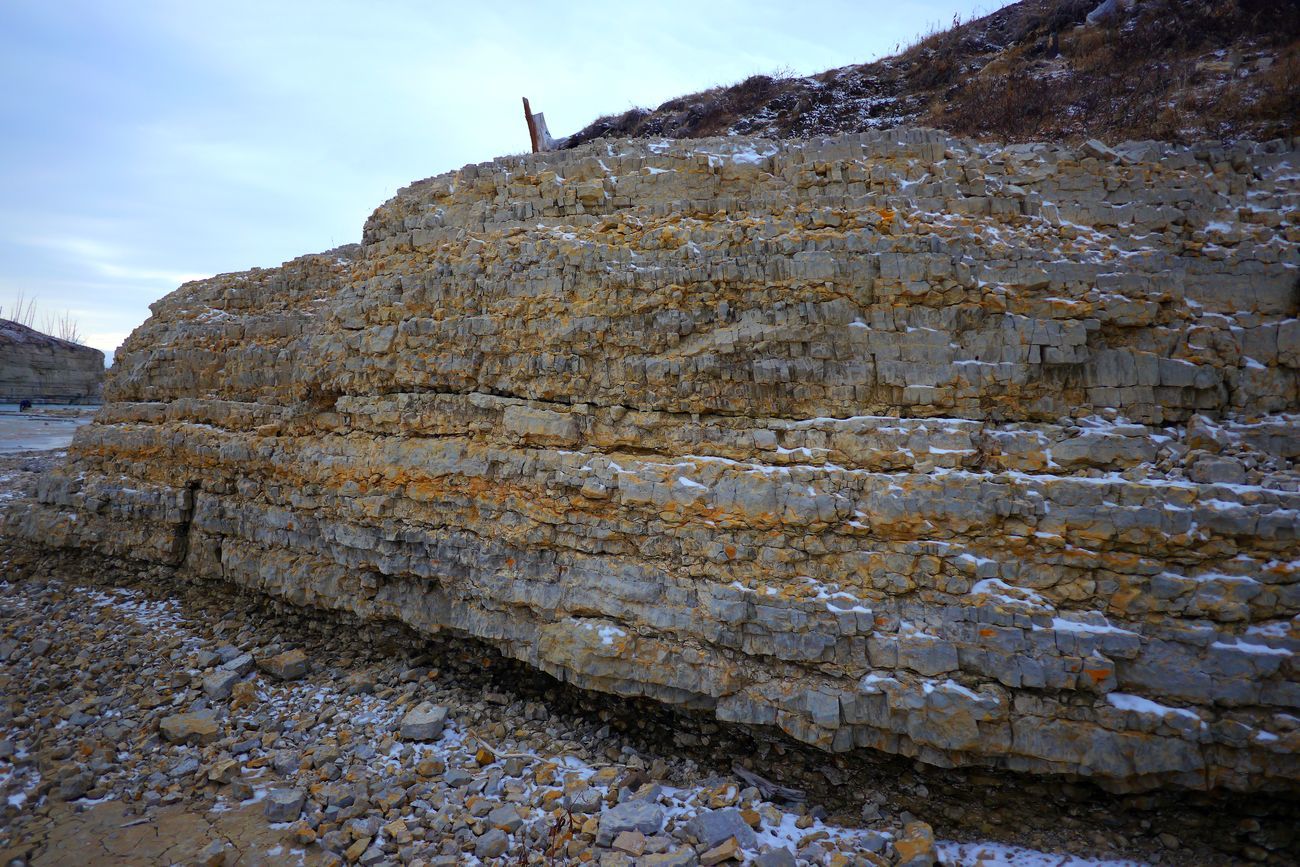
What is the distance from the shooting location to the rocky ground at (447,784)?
544cm

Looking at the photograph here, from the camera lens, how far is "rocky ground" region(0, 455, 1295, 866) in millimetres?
5441

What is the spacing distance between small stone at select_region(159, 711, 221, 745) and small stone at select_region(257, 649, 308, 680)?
40.8 inches

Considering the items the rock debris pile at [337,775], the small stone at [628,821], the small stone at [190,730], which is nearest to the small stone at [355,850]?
the rock debris pile at [337,775]

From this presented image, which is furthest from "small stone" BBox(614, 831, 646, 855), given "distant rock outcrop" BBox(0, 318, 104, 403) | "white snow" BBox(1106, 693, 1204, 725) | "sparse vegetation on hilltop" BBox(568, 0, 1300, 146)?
"distant rock outcrop" BBox(0, 318, 104, 403)

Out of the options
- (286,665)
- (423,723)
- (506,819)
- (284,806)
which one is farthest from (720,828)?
(286,665)

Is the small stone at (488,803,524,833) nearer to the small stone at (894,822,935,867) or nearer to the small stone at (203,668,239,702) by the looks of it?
the small stone at (894,822,935,867)

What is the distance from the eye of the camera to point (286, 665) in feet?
27.5

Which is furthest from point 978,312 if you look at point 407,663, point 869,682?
point 407,663

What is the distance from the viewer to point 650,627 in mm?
6680

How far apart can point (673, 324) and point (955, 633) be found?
184 inches

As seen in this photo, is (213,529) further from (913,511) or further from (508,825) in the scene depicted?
(913,511)

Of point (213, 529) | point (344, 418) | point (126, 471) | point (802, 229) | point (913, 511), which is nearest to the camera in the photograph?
point (913, 511)

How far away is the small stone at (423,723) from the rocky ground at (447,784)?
0.07ft

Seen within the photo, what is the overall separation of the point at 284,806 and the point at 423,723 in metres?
1.52
